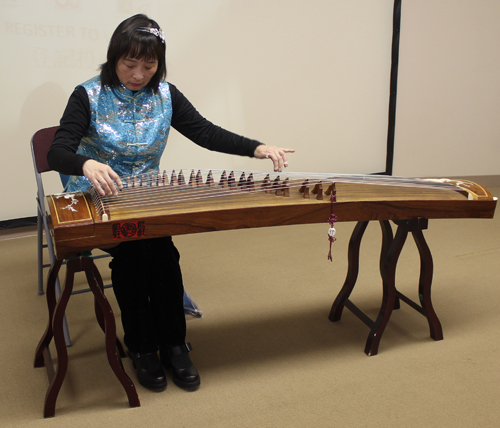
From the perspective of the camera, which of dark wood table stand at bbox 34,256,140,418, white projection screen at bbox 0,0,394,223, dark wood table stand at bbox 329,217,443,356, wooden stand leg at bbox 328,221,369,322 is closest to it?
dark wood table stand at bbox 34,256,140,418

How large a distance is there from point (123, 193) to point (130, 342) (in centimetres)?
51

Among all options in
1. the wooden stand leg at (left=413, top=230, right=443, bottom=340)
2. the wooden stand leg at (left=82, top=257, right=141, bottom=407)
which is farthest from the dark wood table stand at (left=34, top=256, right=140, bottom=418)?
the wooden stand leg at (left=413, top=230, right=443, bottom=340)

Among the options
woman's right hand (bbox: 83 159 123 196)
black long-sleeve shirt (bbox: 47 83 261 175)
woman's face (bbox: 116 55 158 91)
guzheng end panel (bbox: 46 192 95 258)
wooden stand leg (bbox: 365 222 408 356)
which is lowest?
wooden stand leg (bbox: 365 222 408 356)

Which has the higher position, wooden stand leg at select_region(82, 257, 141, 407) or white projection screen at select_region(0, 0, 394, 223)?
white projection screen at select_region(0, 0, 394, 223)

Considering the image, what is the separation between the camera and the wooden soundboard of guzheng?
1.26 meters

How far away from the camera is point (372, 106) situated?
406cm

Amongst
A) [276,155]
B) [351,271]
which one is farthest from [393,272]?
[276,155]

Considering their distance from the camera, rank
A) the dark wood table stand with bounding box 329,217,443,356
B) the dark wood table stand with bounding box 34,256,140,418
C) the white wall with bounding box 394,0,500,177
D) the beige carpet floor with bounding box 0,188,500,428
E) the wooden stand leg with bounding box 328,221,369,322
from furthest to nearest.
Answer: the white wall with bounding box 394,0,500,177
the wooden stand leg with bounding box 328,221,369,322
the dark wood table stand with bounding box 329,217,443,356
the beige carpet floor with bounding box 0,188,500,428
the dark wood table stand with bounding box 34,256,140,418

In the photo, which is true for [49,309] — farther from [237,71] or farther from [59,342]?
[237,71]

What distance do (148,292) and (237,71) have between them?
7.42 feet

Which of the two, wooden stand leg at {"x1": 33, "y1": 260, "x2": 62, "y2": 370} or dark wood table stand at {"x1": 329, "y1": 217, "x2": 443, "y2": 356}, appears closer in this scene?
wooden stand leg at {"x1": 33, "y1": 260, "x2": 62, "y2": 370}

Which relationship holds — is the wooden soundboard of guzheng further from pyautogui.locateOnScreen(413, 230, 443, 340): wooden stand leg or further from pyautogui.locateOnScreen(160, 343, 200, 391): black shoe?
pyautogui.locateOnScreen(160, 343, 200, 391): black shoe

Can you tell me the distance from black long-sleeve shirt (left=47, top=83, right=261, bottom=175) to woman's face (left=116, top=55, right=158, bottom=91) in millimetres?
145

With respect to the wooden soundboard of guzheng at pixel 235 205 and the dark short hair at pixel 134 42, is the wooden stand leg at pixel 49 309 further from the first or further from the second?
the dark short hair at pixel 134 42
